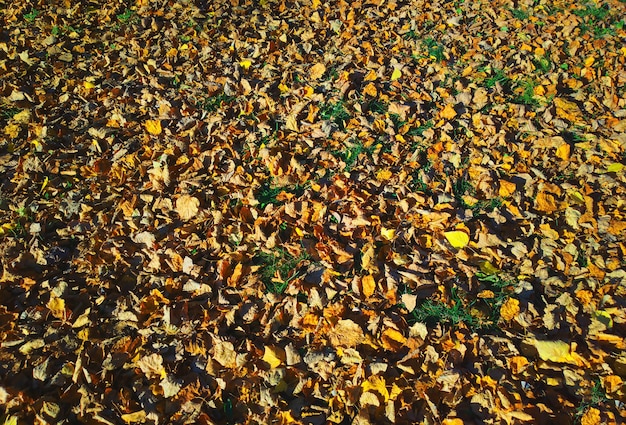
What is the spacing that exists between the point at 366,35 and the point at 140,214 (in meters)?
2.68

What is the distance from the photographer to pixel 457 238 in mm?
2648

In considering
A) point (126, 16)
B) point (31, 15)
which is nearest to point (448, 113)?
point (126, 16)

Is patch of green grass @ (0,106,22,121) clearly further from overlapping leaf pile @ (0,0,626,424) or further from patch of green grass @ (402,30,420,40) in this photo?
patch of green grass @ (402,30,420,40)

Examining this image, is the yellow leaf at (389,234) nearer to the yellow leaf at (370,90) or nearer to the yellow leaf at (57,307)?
the yellow leaf at (370,90)

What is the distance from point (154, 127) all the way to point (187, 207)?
2.93ft

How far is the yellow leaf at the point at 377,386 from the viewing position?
2102 mm

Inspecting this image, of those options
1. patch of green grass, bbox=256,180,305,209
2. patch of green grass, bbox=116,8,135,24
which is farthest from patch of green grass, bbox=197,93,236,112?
patch of green grass, bbox=116,8,135,24

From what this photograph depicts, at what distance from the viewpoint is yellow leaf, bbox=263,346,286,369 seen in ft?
7.33

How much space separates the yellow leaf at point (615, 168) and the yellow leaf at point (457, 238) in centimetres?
119

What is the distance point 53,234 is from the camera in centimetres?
281

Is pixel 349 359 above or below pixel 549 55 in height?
below

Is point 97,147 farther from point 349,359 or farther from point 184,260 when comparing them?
point 349,359

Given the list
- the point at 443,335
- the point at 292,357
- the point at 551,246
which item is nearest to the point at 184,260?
the point at 292,357

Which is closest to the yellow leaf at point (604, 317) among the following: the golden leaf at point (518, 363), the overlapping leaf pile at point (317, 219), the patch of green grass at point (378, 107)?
the overlapping leaf pile at point (317, 219)
